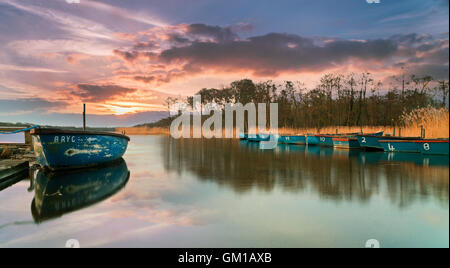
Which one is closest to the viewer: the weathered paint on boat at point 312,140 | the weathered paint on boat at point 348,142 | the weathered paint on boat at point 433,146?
the weathered paint on boat at point 433,146

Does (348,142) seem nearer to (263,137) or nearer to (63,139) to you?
(263,137)

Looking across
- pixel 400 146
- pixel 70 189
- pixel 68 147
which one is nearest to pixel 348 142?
pixel 400 146

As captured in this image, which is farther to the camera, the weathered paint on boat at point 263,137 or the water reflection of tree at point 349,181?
the weathered paint on boat at point 263,137

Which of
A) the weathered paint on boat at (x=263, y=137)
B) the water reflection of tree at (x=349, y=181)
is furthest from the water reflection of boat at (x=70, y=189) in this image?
the weathered paint on boat at (x=263, y=137)

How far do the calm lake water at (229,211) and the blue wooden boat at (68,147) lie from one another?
80 centimetres

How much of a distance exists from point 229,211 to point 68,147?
8175 mm

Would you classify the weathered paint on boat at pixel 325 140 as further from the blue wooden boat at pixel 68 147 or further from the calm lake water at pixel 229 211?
the blue wooden boat at pixel 68 147

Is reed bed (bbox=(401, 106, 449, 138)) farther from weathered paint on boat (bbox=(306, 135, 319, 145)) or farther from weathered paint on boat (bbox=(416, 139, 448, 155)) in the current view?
weathered paint on boat (bbox=(306, 135, 319, 145))

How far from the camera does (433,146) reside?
17016 mm

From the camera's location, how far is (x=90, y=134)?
40.2ft

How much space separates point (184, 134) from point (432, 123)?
51726mm

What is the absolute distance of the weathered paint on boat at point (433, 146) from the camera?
16484 millimetres

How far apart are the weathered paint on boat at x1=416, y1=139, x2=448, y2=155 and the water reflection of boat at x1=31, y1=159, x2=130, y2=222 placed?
16.7 metres
